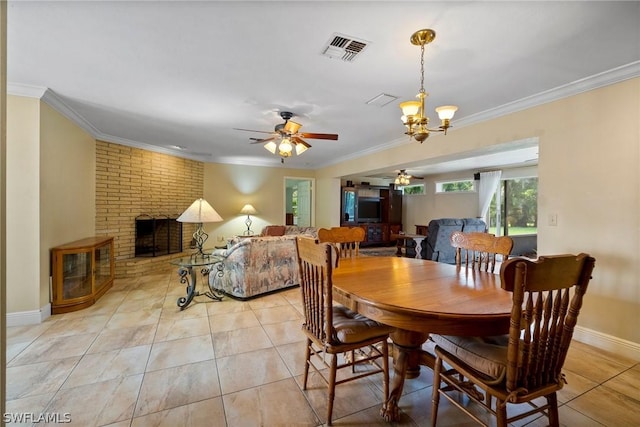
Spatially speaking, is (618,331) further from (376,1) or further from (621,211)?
(376,1)

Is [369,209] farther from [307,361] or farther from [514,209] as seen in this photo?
[307,361]

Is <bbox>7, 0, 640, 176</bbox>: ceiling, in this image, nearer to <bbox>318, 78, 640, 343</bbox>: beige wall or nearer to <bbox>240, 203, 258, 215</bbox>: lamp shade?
<bbox>318, 78, 640, 343</bbox>: beige wall

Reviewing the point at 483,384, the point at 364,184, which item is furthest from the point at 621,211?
the point at 364,184

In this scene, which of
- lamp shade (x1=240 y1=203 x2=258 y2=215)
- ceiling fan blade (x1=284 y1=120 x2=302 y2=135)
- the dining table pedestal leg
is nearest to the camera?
the dining table pedestal leg

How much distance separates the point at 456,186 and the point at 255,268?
6.51 meters

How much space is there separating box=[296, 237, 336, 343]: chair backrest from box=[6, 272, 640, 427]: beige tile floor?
1.70 ft

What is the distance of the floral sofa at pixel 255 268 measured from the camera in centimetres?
366

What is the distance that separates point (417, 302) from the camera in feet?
4.54

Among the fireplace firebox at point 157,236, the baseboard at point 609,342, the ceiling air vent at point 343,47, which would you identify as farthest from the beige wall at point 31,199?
the baseboard at point 609,342

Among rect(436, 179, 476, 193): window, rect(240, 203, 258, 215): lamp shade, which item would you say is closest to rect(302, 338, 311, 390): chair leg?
rect(240, 203, 258, 215): lamp shade

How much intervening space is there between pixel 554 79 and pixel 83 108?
Result: 508cm

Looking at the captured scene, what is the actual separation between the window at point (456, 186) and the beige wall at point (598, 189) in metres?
4.74

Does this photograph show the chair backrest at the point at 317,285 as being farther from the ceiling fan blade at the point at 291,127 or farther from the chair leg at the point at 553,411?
the ceiling fan blade at the point at 291,127

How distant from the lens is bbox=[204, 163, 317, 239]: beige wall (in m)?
6.52
